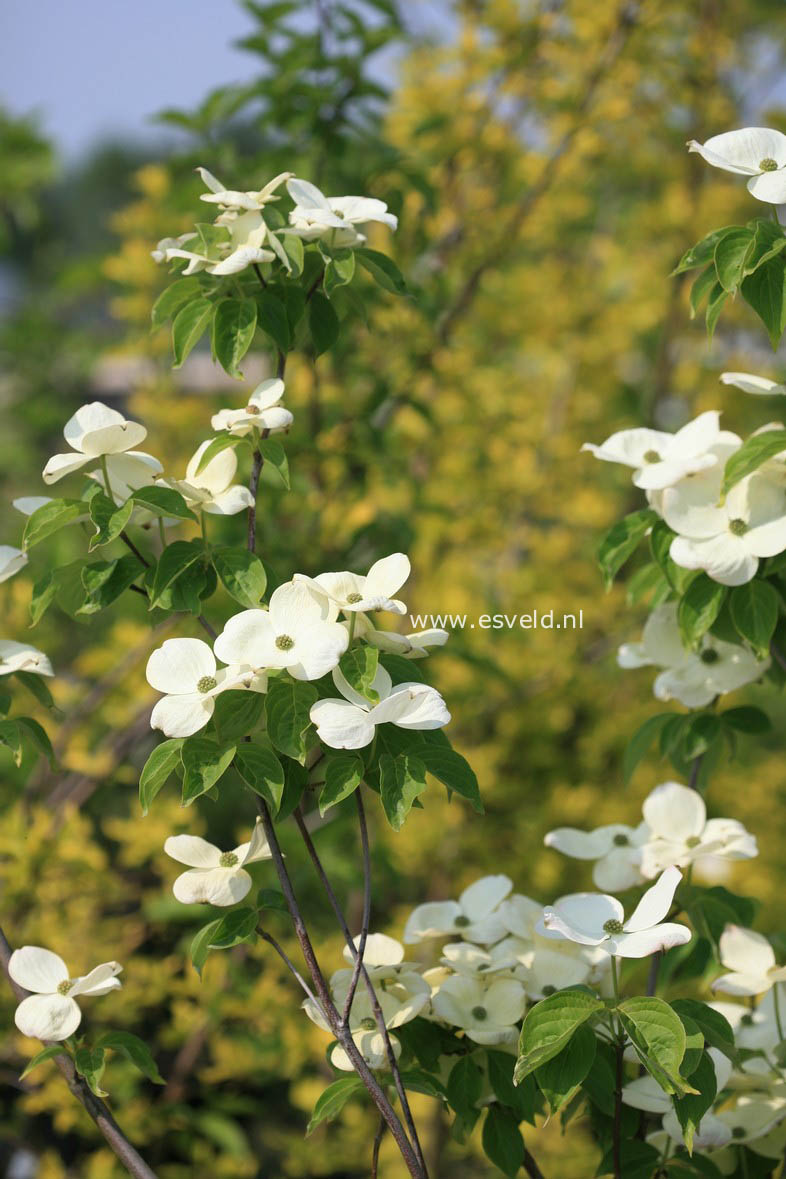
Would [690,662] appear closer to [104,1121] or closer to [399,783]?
[399,783]

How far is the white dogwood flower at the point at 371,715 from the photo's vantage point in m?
0.70

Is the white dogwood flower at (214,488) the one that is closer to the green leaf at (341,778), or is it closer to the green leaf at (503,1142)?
the green leaf at (341,778)

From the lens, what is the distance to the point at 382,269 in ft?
3.02

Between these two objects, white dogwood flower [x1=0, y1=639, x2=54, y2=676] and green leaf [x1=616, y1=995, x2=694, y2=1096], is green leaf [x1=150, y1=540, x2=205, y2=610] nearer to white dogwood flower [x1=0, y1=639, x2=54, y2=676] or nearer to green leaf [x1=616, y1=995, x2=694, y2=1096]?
white dogwood flower [x1=0, y1=639, x2=54, y2=676]

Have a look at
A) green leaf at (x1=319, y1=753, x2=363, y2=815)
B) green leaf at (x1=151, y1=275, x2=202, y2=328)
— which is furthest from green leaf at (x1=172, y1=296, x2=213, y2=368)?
green leaf at (x1=319, y1=753, x2=363, y2=815)

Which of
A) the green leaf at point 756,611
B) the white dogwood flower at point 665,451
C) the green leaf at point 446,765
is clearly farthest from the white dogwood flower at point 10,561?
the green leaf at point 756,611

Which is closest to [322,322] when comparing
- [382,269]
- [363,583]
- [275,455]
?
[382,269]

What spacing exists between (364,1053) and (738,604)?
474 mm

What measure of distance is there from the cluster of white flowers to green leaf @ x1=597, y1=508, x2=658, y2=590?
35 cm

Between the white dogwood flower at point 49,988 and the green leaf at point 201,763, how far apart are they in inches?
7.6

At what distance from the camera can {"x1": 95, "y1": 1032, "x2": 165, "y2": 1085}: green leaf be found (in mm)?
836

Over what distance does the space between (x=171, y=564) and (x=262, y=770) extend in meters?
0.18

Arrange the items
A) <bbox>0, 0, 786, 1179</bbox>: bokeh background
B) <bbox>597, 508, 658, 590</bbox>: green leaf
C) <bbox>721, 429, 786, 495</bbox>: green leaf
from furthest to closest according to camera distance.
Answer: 1. <bbox>0, 0, 786, 1179</bbox>: bokeh background
2. <bbox>597, 508, 658, 590</bbox>: green leaf
3. <bbox>721, 429, 786, 495</bbox>: green leaf

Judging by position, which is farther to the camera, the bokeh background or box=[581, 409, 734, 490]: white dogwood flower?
the bokeh background
